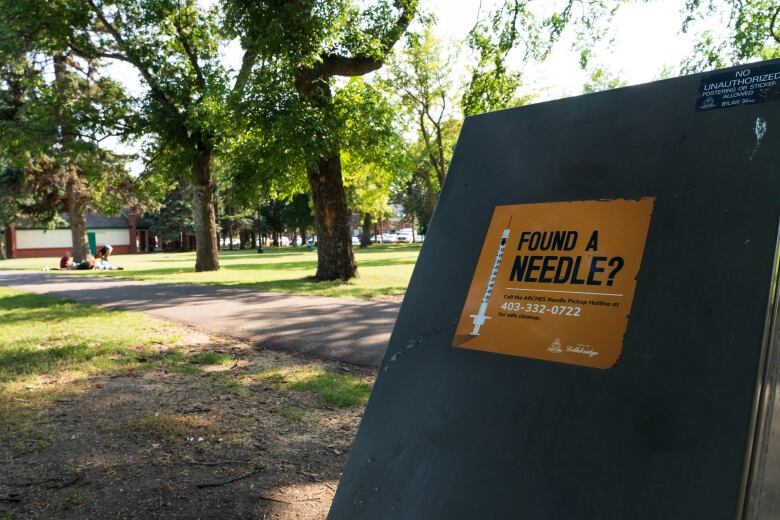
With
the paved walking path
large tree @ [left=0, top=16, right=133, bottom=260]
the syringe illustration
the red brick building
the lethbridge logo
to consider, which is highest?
large tree @ [left=0, top=16, right=133, bottom=260]

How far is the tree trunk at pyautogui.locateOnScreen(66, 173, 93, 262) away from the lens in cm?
2906

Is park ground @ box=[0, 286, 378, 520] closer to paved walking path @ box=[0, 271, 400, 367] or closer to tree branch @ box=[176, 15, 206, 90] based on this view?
paved walking path @ box=[0, 271, 400, 367]

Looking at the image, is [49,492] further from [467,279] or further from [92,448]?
[467,279]

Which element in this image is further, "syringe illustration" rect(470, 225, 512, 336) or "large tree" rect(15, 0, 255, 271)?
"large tree" rect(15, 0, 255, 271)

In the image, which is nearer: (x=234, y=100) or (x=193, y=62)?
(x=234, y=100)

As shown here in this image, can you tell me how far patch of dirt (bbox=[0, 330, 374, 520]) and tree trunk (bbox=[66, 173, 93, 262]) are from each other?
26146 millimetres

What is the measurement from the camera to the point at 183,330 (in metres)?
9.11

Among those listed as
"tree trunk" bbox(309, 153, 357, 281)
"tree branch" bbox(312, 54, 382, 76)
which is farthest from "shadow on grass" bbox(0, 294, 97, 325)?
"tree branch" bbox(312, 54, 382, 76)

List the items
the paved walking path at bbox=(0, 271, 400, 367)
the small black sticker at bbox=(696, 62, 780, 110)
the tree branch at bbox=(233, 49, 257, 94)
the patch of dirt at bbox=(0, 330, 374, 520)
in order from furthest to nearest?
1. the tree branch at bbox=(233, 49, 257, 94)
2. the paved walking path at bbox=(0, 271, 400, 367)
3. the patch of dirt at bbox=(0, 330, 374, 520)
4. the small black sticker at bbox=(696, 62, 780, 110)

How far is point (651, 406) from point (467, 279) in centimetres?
80

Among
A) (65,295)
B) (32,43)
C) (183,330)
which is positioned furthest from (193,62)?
(183,330)

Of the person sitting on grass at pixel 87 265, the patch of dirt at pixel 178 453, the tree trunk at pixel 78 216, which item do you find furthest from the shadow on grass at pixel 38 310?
the tree trunk at pixel 78 216

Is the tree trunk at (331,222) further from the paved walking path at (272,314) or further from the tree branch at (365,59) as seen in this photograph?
the paved walking path at (272,314)

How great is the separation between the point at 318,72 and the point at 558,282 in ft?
47.0
